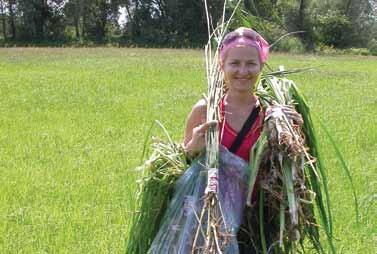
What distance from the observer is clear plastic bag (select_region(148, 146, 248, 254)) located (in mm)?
2303

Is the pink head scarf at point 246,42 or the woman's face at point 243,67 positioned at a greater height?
the pink head scarf at point 246,42

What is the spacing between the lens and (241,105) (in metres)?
2.45

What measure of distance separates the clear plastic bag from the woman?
62 millimetres

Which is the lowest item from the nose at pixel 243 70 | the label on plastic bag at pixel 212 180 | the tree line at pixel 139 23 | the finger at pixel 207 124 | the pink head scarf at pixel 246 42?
the tree line at pixel 139 23

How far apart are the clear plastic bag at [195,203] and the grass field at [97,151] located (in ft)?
2.79

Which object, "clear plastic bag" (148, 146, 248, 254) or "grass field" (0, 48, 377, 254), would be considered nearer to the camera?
"clear plastic bag" (148, 146, 248, 254)

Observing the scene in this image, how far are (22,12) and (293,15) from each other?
58.1 ft

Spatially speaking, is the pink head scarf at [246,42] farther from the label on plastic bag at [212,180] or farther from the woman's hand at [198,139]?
the label on plastic bag at [212,180]

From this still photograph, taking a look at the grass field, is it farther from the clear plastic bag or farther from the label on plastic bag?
the label on plastic bag

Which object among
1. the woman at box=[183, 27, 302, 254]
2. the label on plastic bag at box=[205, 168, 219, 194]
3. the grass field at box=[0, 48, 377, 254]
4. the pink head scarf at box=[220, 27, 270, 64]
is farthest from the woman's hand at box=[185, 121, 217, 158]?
the grass field at box=[0, 48, 377, 254]

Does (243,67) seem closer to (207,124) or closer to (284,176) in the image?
(207,124)

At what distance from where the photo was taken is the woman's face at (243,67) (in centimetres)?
236

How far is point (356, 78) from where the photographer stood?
16.7 metres

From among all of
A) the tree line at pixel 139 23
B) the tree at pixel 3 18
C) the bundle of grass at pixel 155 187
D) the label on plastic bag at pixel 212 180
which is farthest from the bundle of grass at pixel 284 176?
the tree at pixel 3 18
